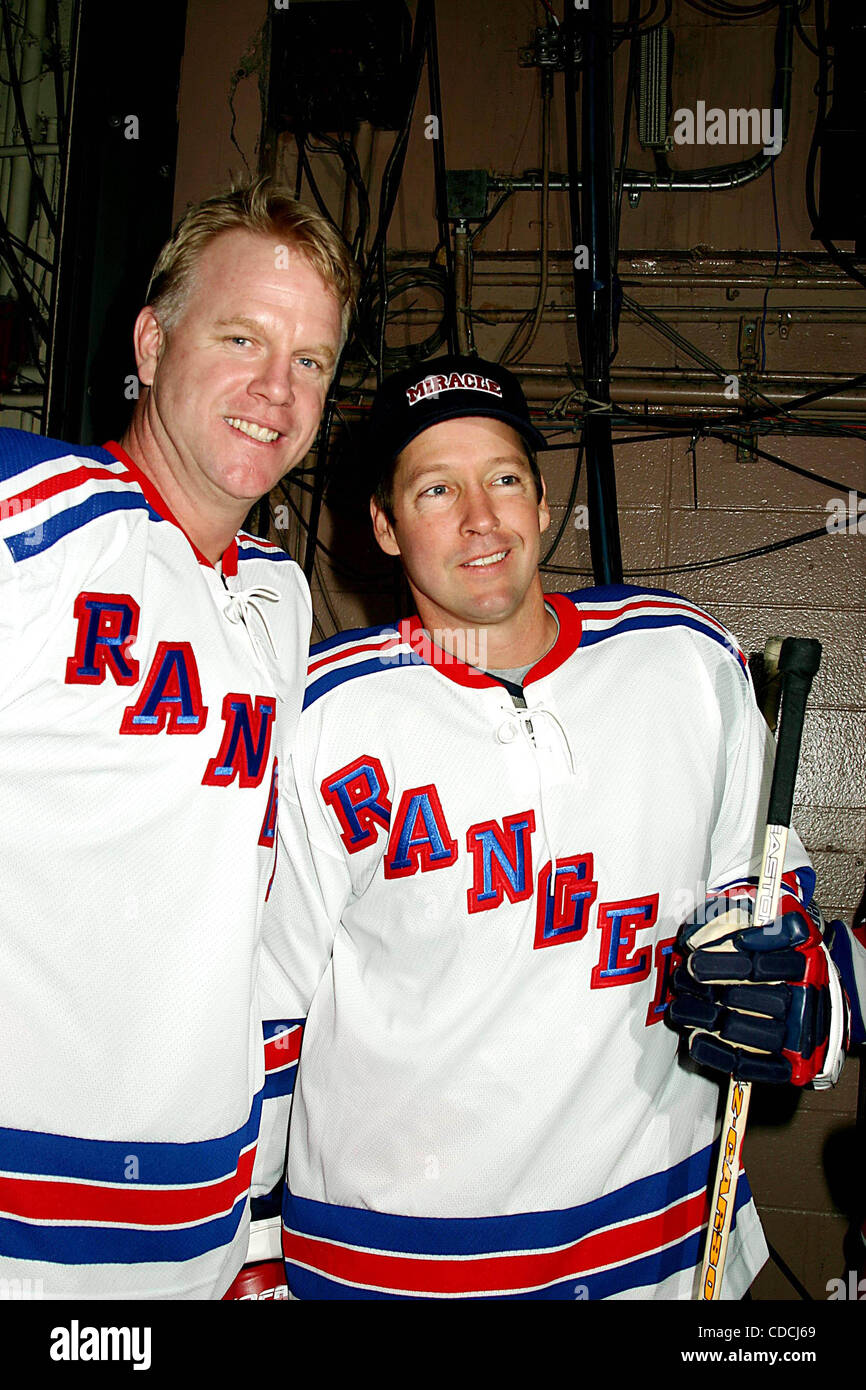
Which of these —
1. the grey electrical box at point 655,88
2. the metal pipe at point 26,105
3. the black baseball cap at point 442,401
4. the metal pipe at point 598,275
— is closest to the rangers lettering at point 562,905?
the black baseball cap at point 442,401

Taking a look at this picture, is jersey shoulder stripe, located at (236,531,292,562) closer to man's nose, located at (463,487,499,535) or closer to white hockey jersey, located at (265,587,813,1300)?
white hockey jersey, located at (265,587,813,1300)

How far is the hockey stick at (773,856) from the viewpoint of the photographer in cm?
127

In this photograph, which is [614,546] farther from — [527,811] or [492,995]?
[492,995]

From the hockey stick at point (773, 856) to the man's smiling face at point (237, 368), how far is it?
2.76ft

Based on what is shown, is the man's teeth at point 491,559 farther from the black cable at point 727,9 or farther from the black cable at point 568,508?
the black cable at point 727,9

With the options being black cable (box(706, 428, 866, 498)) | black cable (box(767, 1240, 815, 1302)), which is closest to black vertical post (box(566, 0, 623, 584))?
black cable (box(706, 428, 866, 498))

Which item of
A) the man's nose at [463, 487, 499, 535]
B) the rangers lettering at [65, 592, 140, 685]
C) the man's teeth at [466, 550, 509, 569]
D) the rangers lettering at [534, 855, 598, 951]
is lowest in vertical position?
the rangers lettering at [534, 855, 598, 951]

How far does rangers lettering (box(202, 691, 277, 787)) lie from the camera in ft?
4.24

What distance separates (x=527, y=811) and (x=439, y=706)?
232 mm

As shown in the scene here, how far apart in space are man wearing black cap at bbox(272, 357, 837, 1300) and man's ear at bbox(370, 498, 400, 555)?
9 centimetres

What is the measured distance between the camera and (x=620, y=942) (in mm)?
1459

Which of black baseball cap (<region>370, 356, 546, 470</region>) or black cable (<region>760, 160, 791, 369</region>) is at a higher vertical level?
black cable (<region>760, 160, 791, 369</region>)

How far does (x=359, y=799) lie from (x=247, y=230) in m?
0.95

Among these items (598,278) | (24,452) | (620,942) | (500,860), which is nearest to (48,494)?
(24,452)
